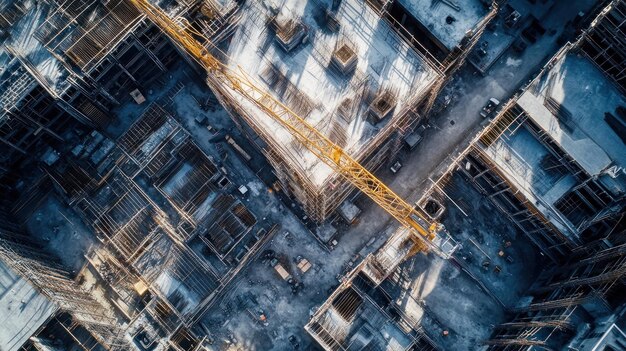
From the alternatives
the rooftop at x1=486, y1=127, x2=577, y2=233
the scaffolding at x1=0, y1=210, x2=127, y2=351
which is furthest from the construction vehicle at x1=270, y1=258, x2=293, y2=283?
the rooftop at x1=486, y1=127, x2=577, y2=233

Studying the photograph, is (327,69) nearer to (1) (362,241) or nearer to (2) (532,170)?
(1) (362,241)

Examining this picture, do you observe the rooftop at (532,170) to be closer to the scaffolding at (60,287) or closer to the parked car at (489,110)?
the parked car at (489,110)

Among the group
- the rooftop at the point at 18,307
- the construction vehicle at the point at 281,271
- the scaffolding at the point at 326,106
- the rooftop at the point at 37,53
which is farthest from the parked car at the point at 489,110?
the rooftop at the point at 18,307

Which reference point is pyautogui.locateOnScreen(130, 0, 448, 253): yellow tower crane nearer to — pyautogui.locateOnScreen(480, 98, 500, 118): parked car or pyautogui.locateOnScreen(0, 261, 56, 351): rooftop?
pyautogui.locateOnScreen(480, 98, 500, 118): parked car

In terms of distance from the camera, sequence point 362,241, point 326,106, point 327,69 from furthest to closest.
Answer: point 362,241 < point 327,69 < point 326,106

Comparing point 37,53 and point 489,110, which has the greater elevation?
point 489,110

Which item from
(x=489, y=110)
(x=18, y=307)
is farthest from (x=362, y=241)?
(x=18, y=307)

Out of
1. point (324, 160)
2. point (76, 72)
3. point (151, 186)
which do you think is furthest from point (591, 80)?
point (76, 72)
